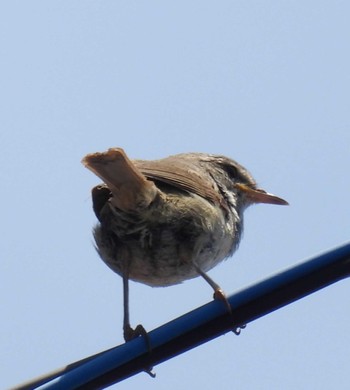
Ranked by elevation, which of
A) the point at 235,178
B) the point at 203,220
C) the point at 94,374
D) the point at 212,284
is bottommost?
the point at 94,374

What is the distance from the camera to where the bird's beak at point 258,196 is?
7020mm

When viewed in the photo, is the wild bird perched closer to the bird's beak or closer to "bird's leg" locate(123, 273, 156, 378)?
"bird's leg" locate(123, 273, 156, 378)

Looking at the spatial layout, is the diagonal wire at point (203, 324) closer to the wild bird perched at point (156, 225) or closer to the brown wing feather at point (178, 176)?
the wild bird perched at point (156, 225)

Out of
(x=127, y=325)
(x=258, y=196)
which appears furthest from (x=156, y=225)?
(x=258, y=196)

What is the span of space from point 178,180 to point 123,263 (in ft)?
2.17

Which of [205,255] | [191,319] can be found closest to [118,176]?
[205,255]

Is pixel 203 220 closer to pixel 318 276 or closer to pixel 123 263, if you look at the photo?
pixel 123 263

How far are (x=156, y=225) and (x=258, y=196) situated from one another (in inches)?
75.8

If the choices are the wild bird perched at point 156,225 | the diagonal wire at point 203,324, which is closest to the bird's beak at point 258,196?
the wild bird perched at point 156,225

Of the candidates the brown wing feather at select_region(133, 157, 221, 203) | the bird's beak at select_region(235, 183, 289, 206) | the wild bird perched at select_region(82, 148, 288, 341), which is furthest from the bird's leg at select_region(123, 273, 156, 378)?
the bird's beak at select_region(235, 183, 289, 206)

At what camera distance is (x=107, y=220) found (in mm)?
5438

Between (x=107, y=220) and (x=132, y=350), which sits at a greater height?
(x=107, y=220)

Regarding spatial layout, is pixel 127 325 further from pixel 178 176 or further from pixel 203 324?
pixel 203 324

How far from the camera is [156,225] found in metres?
5.33
